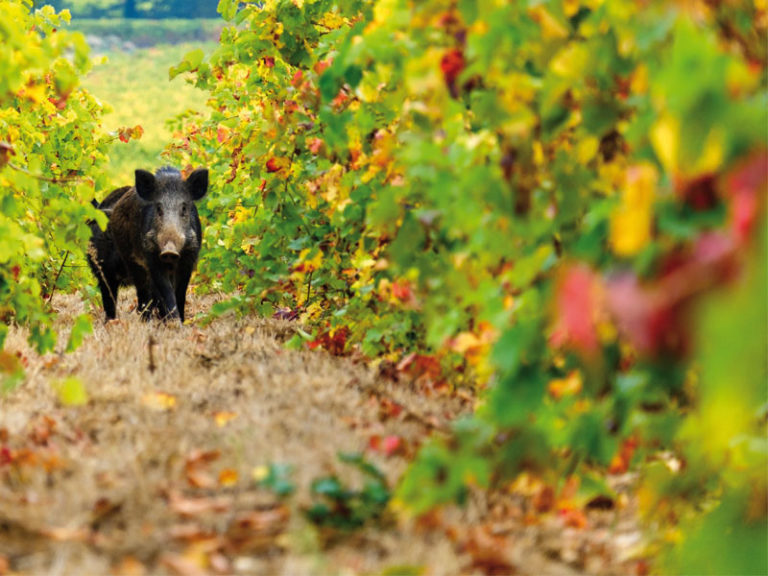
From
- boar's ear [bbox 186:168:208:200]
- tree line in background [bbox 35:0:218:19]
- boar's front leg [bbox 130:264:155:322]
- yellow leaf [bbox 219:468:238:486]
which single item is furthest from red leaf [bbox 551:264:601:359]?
tree line in background [bbox 35:0:218:19]

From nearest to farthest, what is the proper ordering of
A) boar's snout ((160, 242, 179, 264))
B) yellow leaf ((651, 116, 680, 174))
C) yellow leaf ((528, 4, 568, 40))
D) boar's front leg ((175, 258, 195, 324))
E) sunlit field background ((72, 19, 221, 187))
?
yellow leaf ((651, 116, 680, 174))
yellow leaf ((528, 4, 568, 40))
boar's snout ((160, 242, 179, 264))
boar's front leg ((175, 258, 195, 324))
sunlit field background ((72, 19, 221, 187))

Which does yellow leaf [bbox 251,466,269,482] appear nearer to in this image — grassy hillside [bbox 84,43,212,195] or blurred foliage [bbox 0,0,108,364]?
blurred foliage [bbox 0,0,108,364]

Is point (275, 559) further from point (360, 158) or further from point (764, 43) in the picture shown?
point (360, 158)

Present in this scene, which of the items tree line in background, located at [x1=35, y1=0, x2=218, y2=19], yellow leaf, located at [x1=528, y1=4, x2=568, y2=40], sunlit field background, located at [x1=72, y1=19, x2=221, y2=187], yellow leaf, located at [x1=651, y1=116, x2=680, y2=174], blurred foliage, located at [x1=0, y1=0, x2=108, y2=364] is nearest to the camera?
yellow leaf, located at [x1=651, y1=116, x2=680, y2=174]

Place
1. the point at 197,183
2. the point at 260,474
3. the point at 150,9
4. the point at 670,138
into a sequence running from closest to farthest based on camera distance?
the point at 670,138 → the point at 260,474 → the point at 197,183 → the point at 150,9

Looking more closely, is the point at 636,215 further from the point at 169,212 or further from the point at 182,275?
the point at 182,275

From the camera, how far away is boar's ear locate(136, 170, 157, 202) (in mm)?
7828

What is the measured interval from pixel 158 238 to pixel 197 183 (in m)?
0.82

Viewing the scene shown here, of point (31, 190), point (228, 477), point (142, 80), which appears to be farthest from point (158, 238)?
point (142, 80)

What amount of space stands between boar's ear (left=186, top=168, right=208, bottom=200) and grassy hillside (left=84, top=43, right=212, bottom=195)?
9.83 meters

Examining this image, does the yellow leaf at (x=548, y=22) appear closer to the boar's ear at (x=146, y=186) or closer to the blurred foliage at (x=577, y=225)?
the blurred foliage at (x=577, y=225)

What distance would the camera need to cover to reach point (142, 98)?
29812mm

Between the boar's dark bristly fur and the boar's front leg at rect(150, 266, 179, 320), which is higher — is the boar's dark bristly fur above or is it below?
above

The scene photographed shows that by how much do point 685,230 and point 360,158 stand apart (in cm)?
292
